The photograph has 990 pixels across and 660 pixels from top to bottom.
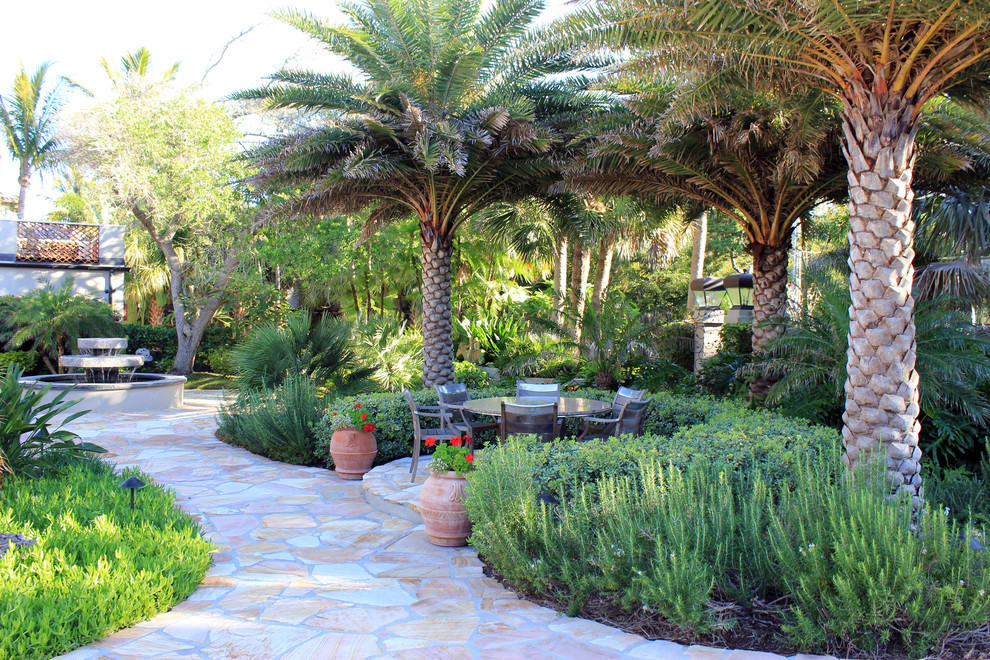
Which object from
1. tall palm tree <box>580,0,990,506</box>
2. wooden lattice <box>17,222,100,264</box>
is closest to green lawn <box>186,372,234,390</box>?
wooden lattice <box>17,222,100,264</box>

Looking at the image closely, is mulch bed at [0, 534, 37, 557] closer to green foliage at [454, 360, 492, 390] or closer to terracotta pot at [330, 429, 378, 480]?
terracotta pot at [330, 429, 378, 480]

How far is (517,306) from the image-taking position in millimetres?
21594

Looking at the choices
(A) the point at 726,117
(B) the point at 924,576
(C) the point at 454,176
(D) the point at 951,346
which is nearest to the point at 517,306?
(C) the point at 454,176

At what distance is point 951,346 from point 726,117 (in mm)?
3589

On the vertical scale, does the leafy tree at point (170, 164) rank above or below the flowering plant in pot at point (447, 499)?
above

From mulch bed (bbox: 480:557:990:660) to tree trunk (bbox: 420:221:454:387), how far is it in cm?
671

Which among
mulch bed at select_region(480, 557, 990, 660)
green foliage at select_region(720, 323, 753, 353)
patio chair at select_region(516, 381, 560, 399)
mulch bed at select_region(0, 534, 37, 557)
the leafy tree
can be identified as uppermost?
the leafy tree

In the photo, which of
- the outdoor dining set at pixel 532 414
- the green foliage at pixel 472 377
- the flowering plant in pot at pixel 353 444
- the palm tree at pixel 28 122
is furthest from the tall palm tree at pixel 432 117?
the palm tree at pixel 28 122

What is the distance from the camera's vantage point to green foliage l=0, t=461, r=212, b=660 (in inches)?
155

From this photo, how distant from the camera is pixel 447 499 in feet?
19.9

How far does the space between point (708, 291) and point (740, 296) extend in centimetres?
108

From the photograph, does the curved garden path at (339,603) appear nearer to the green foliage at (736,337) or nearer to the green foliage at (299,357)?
the green foliage at (299,357)

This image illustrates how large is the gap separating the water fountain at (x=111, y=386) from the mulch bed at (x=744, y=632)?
43.1 feet

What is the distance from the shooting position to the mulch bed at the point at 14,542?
478 cm
